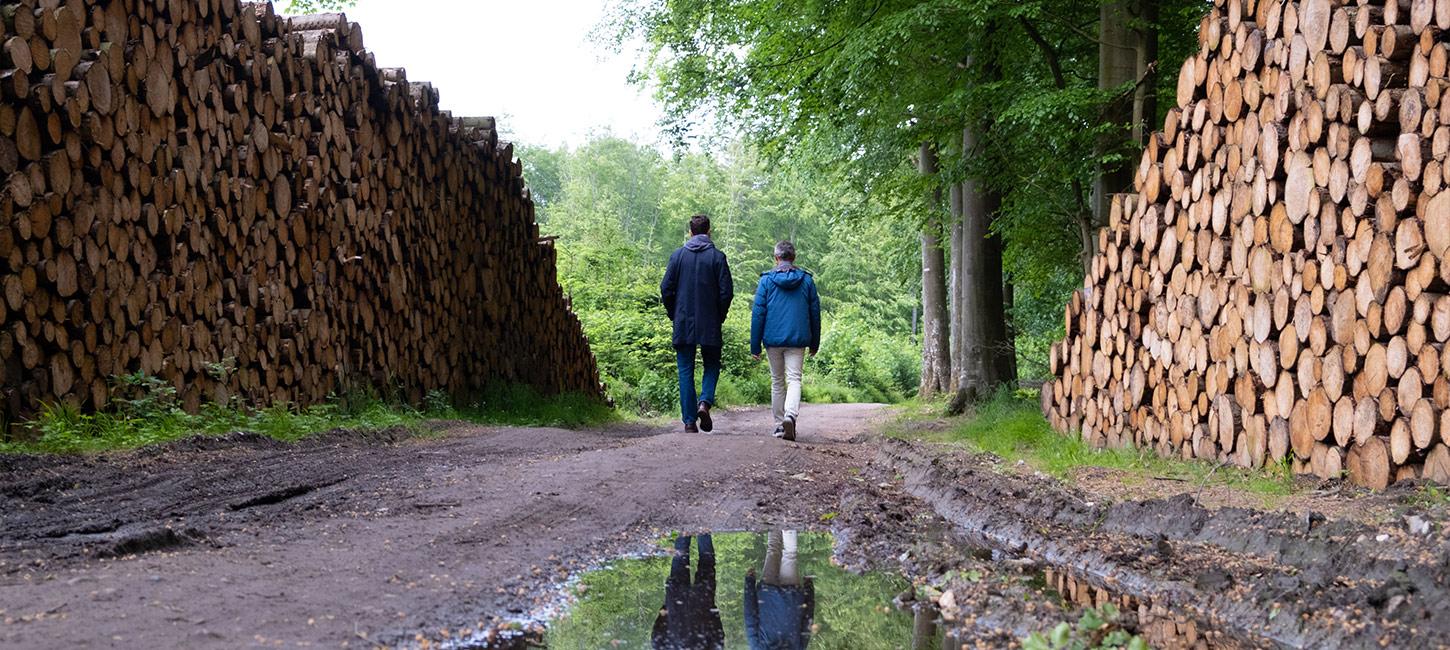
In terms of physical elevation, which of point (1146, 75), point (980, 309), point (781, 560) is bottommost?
point (781, 560)

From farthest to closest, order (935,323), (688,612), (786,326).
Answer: (935,323) < (786,326) < (688,612)

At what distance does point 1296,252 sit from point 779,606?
4.13m

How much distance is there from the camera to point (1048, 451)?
9.18m

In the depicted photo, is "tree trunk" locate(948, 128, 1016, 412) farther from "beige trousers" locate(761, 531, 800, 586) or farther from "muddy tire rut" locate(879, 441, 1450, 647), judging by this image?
"beige trousers" locate(761, 531, 800, 586)

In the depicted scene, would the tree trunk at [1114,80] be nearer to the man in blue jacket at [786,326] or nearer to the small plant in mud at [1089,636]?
the man in blue jacket at [786,326]

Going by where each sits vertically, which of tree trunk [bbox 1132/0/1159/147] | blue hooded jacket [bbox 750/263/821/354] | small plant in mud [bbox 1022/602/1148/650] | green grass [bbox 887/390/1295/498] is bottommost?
green grass [bbox 887/390/1295/498]

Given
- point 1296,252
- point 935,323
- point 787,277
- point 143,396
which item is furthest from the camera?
point 935,323

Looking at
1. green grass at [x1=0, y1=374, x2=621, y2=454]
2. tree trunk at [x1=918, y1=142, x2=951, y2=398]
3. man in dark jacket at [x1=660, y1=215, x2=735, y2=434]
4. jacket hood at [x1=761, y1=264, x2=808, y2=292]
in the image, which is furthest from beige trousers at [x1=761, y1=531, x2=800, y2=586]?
tree trunk at [x1=918, y1=142, x2=951, y2=398]

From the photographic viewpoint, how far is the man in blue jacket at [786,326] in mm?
11164

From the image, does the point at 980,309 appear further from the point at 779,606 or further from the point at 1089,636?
the point at 1089,636

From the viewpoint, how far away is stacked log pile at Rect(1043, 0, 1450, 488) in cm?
558

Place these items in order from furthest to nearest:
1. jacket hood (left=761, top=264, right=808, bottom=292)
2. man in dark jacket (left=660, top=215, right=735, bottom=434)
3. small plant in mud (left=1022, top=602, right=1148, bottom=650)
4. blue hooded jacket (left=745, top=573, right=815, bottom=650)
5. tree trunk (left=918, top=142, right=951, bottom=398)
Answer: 1. tree trunk (left=918, top=142, right=951, bottom=398)
2. man in dark jacket (left=660, top=215, right=735, bottom=434)
3. jacket hood (left=761, top=264, right=808, bottom=292)
4. blue hooded jacket (left=745, top=573, right=815, bottom=650)
5. small plant in mud (left=1022, top=602, right=1148, bottom=650)

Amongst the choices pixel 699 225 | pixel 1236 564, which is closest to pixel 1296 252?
pixel 1236 564

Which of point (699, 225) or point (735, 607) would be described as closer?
point (735, 607)
